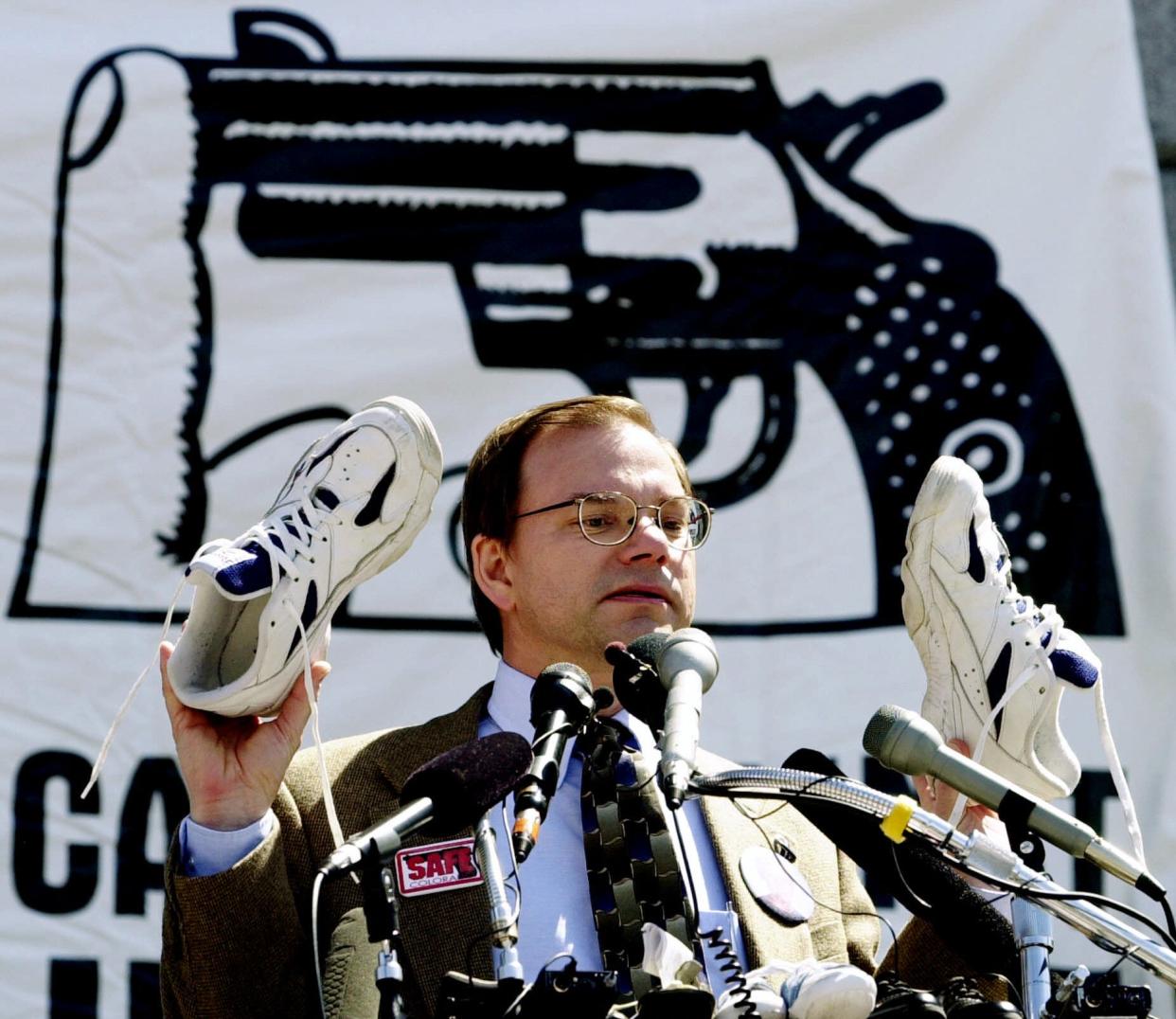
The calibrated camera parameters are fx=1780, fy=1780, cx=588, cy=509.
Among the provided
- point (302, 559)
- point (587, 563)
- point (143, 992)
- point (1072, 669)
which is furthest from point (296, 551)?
point (143, 992)

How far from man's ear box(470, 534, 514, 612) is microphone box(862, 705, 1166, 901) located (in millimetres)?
1128

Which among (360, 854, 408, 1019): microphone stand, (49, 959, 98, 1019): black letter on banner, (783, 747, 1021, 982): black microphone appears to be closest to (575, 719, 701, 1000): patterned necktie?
(783, 747, 1021, 982): black microphone

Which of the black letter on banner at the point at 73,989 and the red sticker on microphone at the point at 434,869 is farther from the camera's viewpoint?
the black letter on banner at the point at 73,989

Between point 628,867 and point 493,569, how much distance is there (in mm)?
656

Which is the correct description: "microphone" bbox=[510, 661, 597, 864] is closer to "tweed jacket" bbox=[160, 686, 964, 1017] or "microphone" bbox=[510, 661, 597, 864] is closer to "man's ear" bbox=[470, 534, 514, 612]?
"tweed jacket" bbox=[160, 686, 964, 1017]

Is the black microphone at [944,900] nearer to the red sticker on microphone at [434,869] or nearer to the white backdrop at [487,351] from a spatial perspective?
the red sticker on microphone at [434,869]

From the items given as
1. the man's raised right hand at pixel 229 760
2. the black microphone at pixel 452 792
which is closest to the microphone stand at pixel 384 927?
the black microphone at pixel 452 792

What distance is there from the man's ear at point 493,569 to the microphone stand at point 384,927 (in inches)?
45.6

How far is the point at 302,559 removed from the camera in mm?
2461

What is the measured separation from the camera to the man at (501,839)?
7.36 feet

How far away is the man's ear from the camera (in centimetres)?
287

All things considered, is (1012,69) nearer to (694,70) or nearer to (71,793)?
(694,70)

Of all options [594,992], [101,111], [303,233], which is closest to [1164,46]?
[303,233]

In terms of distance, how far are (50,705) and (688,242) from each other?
1621 mm
